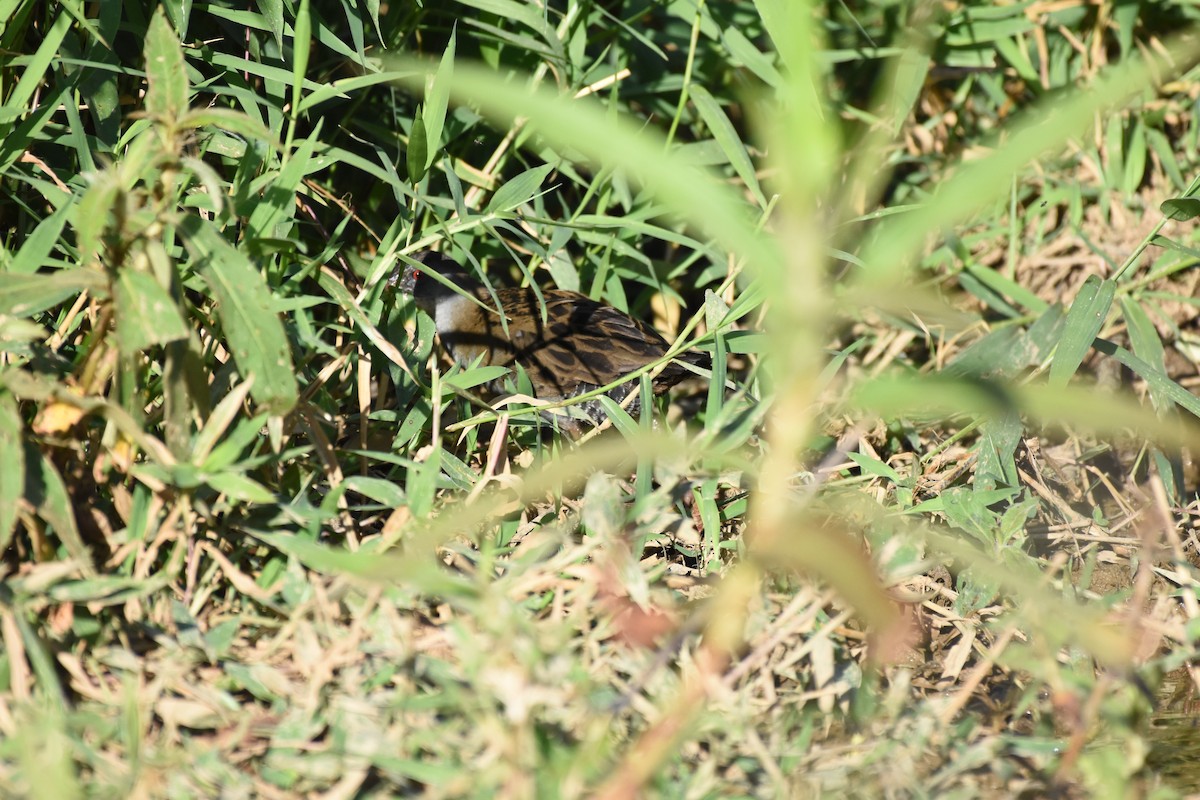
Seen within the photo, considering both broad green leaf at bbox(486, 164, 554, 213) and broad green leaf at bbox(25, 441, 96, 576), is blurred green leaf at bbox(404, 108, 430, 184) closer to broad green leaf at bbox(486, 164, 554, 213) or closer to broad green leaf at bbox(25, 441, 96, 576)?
broad green leaf at bbox(486, 164, 554, 213)

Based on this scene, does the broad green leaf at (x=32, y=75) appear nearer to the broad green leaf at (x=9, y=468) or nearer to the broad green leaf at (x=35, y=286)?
the broad green leaf at (x=35, y=286)

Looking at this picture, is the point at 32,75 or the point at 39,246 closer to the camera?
the point at 39,246

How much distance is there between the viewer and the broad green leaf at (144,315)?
2170mm

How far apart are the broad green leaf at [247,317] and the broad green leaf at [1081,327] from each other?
193 cm

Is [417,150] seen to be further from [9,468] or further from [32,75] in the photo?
[9,468]

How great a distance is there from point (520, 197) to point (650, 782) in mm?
1810

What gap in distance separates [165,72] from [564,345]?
1826 mm

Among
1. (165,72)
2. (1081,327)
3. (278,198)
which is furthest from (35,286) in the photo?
(1081,327)

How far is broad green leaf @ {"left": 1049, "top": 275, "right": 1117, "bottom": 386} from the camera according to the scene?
3154 mm

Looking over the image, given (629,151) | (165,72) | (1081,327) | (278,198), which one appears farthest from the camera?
(1081,327)

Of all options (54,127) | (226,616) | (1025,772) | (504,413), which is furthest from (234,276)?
(1025,772)

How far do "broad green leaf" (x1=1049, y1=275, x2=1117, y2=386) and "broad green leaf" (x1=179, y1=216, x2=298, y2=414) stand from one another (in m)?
1.93

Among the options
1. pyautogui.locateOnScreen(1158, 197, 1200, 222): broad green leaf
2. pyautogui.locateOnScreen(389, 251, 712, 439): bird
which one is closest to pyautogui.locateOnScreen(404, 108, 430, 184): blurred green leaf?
pyautogui.locateOnScreen(389, 251, 712, 439): bird

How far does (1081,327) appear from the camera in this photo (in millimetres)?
3188
